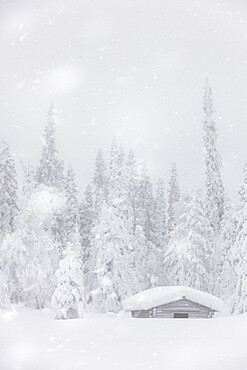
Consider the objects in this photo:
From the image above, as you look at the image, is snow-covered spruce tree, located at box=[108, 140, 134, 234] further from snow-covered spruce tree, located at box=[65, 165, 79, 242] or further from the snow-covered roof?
the snow-covered roof

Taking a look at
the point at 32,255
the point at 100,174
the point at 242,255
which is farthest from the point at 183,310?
the point at 100,174

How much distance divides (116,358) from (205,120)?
4507 cm

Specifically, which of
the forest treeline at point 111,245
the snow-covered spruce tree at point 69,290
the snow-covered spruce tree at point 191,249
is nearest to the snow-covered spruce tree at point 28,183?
the forest treeline at point 111,245

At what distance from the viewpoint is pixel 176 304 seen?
2934 cm

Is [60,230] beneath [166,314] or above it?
above

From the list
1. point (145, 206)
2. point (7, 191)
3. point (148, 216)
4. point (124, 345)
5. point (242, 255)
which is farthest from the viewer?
point (148, 216)

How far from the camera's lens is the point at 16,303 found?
40281mm

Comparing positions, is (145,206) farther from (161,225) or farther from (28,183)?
(28,183)

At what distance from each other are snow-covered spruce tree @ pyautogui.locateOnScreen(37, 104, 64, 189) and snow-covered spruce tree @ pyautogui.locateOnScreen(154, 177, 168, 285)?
1080 cm

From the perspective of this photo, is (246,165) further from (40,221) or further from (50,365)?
(50,365)

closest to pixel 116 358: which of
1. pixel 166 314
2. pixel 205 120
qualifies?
pixel 166 314

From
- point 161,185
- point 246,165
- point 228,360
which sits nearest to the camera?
point 228,360

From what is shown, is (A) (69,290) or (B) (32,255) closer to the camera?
(A) (69,290)

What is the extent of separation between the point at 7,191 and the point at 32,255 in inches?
313
